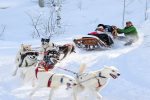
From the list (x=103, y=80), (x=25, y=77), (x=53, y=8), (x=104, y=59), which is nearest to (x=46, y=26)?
(x=53, y=8)

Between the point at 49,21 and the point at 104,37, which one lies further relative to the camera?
the point at 49,21

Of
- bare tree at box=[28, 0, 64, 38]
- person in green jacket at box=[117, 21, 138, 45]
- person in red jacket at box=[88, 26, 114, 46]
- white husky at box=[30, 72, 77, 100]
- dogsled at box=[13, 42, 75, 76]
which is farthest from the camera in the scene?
bare tree at box=[28, 0, 64, 38]

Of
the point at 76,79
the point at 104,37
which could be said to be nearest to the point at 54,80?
the point at 76,79

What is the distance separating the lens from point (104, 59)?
37.6 ft

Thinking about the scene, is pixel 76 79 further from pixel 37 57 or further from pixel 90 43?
pixel 90 43

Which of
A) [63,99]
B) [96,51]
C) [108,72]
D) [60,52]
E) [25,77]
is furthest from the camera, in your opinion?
[96,51]

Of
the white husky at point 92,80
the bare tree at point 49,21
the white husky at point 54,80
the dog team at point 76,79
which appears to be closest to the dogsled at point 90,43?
the dog team at point 76,79

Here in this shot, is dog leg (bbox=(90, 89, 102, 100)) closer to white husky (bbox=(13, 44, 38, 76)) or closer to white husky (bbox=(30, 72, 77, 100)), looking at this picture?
white husky (bbox=(30, 72, 77, 100))

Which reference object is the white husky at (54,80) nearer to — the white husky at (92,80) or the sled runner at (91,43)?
the white husky at (92,80)

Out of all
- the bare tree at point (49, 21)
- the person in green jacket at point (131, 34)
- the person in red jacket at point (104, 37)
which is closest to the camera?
the person in red jacket at point (104, 37)

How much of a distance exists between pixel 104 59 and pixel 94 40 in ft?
5.09

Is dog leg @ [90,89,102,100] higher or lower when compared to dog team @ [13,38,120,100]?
lower

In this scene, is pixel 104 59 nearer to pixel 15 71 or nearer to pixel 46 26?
pixel 15 71

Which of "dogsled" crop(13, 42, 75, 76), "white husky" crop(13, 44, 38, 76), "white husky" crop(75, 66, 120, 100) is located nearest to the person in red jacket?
"dogsled" crop(13, 42, 75, 76)
